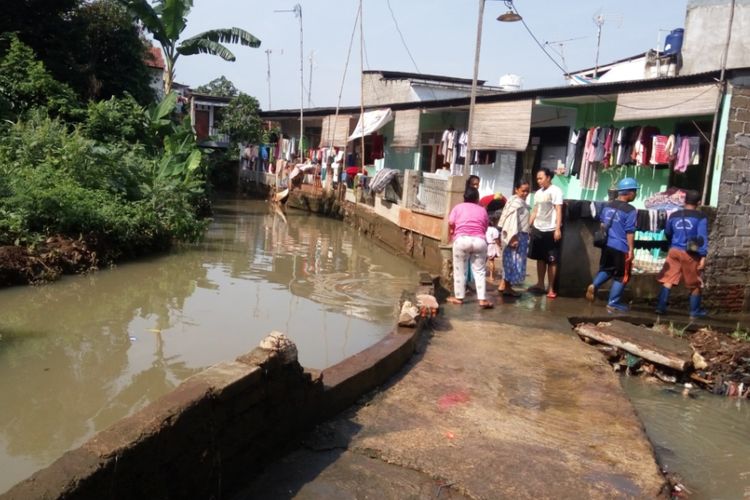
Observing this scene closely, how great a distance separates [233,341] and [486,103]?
8779 millimetres

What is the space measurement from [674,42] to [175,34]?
557 inches

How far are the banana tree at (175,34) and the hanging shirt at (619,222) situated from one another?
15.2m

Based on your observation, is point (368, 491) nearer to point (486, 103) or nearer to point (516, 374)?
point (516, 374)

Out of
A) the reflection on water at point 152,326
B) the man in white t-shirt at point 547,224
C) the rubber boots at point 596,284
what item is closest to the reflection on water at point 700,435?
the rubber boots at point 596,284

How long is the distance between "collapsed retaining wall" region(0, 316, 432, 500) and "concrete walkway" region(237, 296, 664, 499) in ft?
0.57

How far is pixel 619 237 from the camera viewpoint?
25.7ft

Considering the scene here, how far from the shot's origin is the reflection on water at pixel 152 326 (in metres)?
5.21

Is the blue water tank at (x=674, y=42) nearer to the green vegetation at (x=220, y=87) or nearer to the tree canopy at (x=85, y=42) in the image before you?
the tree canopy at (x=85, y=42)

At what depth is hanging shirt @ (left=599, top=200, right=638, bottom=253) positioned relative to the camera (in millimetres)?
7762

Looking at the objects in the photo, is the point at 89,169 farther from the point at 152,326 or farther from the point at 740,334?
the point at 740,334

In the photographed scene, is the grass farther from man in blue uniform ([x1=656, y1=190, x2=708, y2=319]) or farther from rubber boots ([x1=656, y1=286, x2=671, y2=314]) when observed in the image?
rubber boots ([x1=656, y1=286, x2=671, y2=314])

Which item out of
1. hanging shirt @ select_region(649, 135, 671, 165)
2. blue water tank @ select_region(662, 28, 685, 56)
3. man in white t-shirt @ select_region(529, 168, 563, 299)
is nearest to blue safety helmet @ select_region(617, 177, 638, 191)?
man in white t-shirt @ select_region(529, 168, 563, 299)

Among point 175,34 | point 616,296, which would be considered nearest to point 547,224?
point 616,296

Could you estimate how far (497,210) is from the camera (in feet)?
35.8
